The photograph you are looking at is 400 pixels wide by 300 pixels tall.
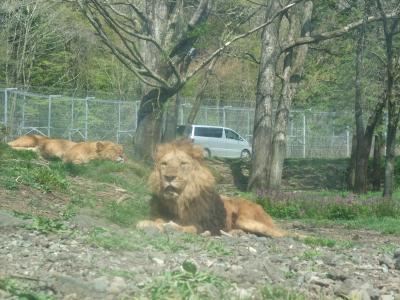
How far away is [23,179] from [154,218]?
11.6ft

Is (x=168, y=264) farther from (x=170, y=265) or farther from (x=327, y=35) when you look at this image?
(x=327, y=35)

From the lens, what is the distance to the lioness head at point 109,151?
2380 centimetres

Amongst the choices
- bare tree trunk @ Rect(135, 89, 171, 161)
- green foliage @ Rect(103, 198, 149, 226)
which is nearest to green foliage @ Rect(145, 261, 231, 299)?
green foliage @ Rect(103, 198, 149, 226)

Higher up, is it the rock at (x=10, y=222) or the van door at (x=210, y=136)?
the van door at (x=210, y=136)

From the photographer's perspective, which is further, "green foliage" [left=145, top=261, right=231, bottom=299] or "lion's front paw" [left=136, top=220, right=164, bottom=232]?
"lion's front paw" [left=136, top=220, right=164, bottom=232]

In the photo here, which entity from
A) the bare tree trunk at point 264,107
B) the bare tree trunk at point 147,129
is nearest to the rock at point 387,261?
the bare tree trunk at point 264,107

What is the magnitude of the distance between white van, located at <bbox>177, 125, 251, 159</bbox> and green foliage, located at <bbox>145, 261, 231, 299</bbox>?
1402 inches

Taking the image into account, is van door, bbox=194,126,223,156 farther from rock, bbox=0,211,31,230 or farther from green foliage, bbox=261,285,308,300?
green foliage, bbox=261,285,308,300

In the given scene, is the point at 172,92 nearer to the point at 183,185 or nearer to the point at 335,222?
the point at 335,222

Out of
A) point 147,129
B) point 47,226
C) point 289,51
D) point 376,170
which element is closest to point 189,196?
point 47,226

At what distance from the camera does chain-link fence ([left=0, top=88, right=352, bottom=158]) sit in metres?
33.1

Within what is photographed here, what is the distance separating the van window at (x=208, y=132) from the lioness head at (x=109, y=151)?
18.4 metres

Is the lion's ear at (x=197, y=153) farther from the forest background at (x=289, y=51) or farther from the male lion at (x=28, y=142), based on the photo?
the male lion at (x=28, y=142)

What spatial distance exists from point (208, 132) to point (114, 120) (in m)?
6.42
